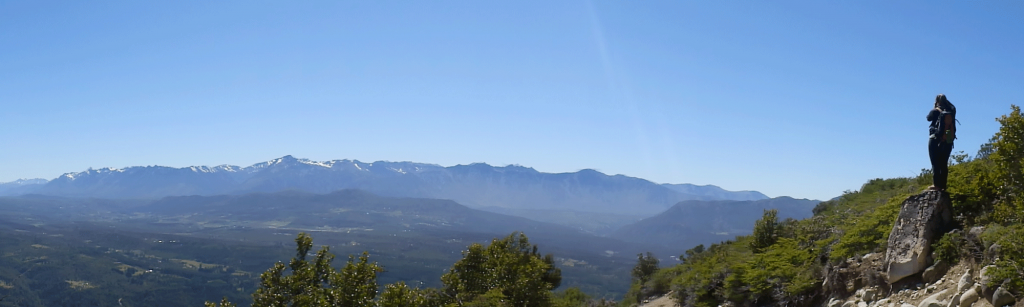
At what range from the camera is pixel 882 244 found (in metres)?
13.3

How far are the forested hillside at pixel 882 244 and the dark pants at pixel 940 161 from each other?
829mm

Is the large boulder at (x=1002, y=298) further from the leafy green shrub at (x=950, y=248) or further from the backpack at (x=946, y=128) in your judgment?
the backpack at (x=946, y=128)

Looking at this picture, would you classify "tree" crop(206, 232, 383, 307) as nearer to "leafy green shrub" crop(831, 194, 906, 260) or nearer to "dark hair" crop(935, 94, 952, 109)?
"leafy green shrub" crop(831, 194, 906, 260)

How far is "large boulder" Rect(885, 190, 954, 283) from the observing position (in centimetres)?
1117

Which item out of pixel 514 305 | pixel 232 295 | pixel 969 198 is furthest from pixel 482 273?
pixel 232 295

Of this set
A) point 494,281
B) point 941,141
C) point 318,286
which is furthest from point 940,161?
point 318,286

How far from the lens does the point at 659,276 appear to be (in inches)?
1257

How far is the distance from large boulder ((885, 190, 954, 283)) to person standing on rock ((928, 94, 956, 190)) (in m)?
0.43

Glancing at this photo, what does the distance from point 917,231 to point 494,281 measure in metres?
16.7

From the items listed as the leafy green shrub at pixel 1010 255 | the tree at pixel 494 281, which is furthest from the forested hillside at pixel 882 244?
the tree at pixel 494 281

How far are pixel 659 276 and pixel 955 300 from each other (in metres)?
23.0

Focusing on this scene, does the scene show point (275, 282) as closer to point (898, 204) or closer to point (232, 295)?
point (898, 204)

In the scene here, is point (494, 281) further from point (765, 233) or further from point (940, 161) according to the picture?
point (940, 161)

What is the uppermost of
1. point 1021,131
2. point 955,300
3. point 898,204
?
point 1021,131
